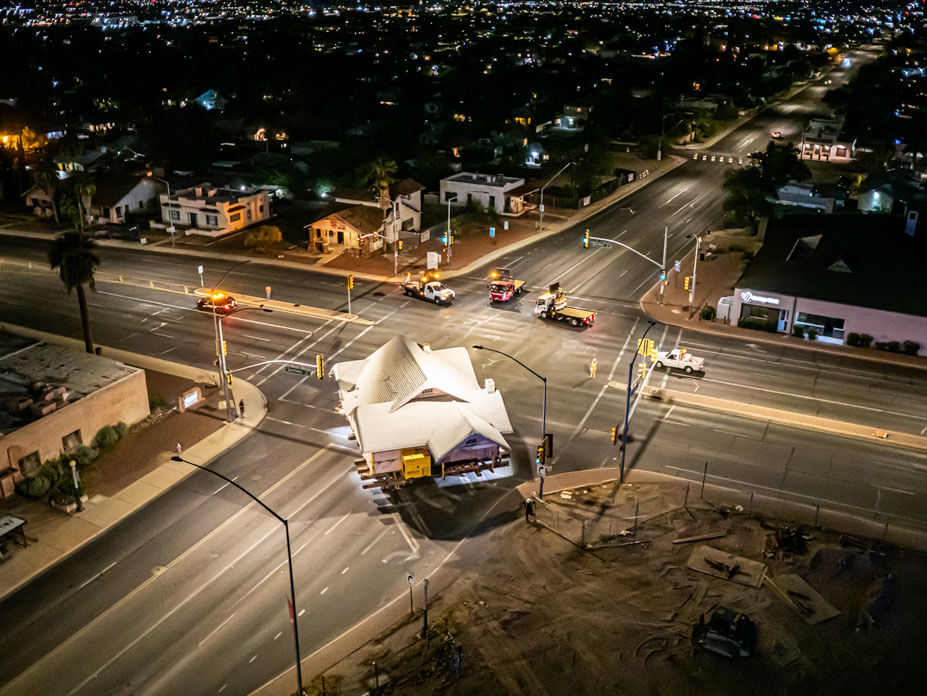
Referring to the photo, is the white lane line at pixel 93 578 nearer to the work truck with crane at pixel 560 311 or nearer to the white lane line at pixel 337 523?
the white lane line at pixel 337 523

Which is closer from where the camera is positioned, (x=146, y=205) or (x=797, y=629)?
(x=797, y=629)

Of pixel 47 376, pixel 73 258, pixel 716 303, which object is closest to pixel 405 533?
pixel 47 376

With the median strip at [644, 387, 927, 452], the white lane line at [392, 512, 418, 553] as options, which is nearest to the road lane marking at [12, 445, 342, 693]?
the white lane line at [392, 512, 418, 553]

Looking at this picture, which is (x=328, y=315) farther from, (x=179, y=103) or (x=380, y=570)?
(x=179, y=103)

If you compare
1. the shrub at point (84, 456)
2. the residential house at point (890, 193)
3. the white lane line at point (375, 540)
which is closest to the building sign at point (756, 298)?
the white lane line at point (375, 540)

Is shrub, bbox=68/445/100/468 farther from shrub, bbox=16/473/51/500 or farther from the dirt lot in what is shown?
the dirt lot

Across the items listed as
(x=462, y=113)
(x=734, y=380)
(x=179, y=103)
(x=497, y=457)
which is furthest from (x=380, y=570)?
(x=179, y=103)

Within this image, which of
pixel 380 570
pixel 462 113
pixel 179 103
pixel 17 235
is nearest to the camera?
pixel 380 570
